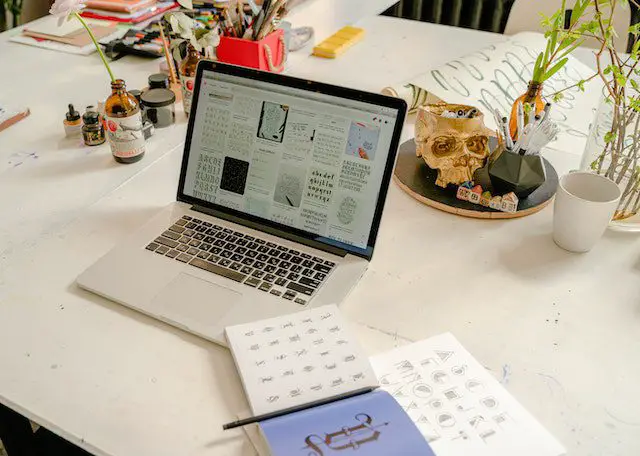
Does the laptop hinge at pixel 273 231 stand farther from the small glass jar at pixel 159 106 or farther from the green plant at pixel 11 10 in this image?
the green plant at pixel 11 10

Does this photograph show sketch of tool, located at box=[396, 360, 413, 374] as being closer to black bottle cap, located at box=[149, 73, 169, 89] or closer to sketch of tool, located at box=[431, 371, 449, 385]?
sketch of tool, located at box=[431, 371, 449, 385]

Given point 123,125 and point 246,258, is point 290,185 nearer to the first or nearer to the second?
point 246,258

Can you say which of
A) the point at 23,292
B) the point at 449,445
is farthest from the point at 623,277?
the point at 23,292

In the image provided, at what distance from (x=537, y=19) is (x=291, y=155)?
4.28 ft

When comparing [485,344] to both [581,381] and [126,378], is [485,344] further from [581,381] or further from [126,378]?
[126,378]

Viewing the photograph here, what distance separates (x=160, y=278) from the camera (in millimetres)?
809

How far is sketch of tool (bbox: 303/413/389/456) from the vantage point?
58 cm

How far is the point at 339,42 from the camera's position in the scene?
162 centimetres

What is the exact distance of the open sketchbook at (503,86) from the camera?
122 centimetres

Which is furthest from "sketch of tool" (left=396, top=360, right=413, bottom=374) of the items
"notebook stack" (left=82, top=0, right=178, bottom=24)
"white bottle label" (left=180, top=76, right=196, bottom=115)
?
"notebook stack" (left=82, top=0, right=178, bottom=24)

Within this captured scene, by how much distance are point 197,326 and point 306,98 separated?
36 centimetres

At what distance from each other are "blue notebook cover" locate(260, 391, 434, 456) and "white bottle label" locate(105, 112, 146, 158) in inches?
26.0

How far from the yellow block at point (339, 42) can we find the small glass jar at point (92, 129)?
2.20 feet

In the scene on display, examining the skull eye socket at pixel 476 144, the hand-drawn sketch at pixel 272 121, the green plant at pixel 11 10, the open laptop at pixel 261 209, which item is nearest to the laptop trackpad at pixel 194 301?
the open laptop at pixel 261 209
